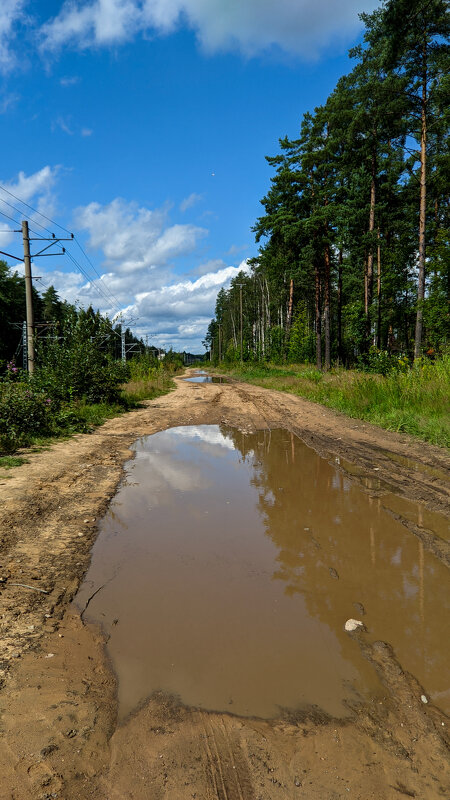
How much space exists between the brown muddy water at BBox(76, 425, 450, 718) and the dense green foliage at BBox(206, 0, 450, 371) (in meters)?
11.0

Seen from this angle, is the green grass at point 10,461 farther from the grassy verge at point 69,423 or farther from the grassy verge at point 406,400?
the grassy verge at point 406,400

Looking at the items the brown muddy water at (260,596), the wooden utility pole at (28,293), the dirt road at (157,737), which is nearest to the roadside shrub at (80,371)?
the wooden utility pole at (28,293)

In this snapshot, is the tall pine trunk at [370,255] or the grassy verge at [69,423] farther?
the tall pine trunk at [370,255]

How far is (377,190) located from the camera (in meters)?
23.0

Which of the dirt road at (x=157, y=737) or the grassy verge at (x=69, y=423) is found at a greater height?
the grassy verge at (x=69, y=423)

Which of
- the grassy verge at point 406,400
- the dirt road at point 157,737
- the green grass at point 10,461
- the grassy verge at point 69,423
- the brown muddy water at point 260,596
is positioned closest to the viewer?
the dirt road at point 157,737

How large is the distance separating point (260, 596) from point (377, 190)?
25683 mm

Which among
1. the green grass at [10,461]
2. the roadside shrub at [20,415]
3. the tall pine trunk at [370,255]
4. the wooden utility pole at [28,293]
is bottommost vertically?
the green grass at [10,461]

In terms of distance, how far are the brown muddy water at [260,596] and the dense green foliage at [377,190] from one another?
36.0 ft

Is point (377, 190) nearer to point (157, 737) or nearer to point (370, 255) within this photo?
point (370, 255)

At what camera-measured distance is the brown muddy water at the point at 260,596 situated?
88.7 inches

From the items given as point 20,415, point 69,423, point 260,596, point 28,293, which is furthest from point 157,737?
point 28,293

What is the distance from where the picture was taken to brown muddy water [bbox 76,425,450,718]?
7.39 ft

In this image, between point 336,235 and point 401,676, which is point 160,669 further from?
point 336,235
